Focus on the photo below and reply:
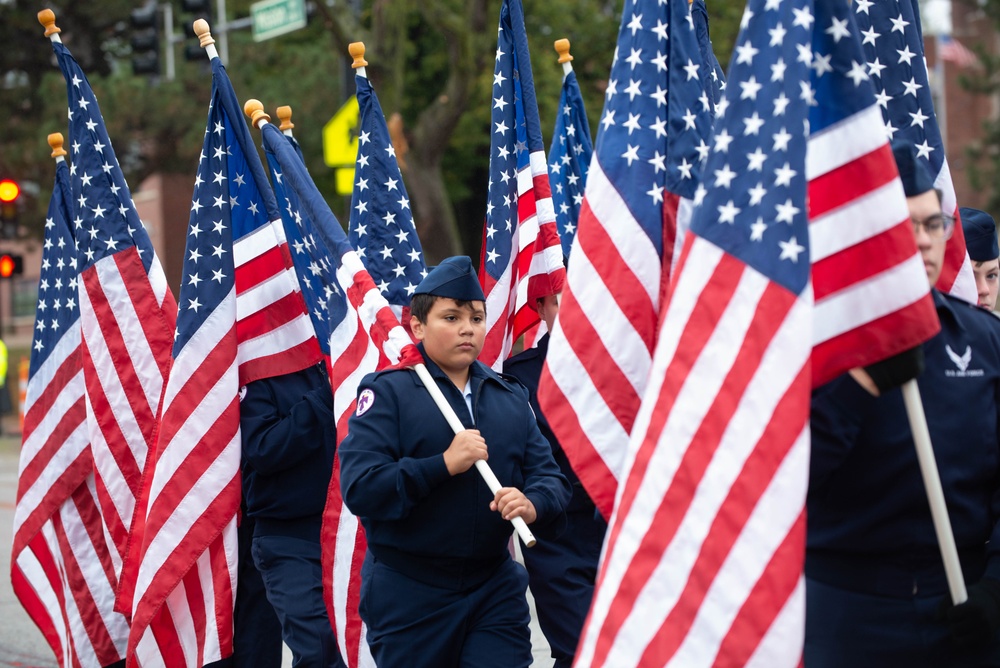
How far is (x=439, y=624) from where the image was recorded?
15.4 ft

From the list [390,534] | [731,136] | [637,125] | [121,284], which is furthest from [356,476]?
[121,284]

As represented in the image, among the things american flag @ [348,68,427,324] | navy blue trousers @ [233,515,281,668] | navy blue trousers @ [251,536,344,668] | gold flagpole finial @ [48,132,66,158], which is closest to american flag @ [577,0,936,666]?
navy blue trousers @ [251,536,344,668]

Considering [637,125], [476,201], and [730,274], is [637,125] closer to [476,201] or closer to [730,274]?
[730,274]

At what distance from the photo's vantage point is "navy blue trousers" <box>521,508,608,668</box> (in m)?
5.86

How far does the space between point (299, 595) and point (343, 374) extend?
96 cm

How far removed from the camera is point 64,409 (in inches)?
303

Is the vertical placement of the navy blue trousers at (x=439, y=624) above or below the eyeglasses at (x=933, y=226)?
below

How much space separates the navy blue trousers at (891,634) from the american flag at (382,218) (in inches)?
151

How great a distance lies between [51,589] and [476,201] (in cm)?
2751

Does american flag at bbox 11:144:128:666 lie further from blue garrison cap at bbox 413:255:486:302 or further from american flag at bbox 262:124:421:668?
blue garrison cap at bbox 413:255:486:302

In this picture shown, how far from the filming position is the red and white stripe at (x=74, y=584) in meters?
7.32

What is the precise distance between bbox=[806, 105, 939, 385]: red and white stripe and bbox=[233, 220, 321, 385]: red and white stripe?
3.49 m

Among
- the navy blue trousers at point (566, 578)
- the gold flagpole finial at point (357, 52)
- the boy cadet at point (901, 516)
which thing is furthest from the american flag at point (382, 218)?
the boy cadet at point (901, 516)

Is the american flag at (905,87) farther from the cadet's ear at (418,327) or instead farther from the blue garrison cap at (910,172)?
the cadet's ear at (418,327)
